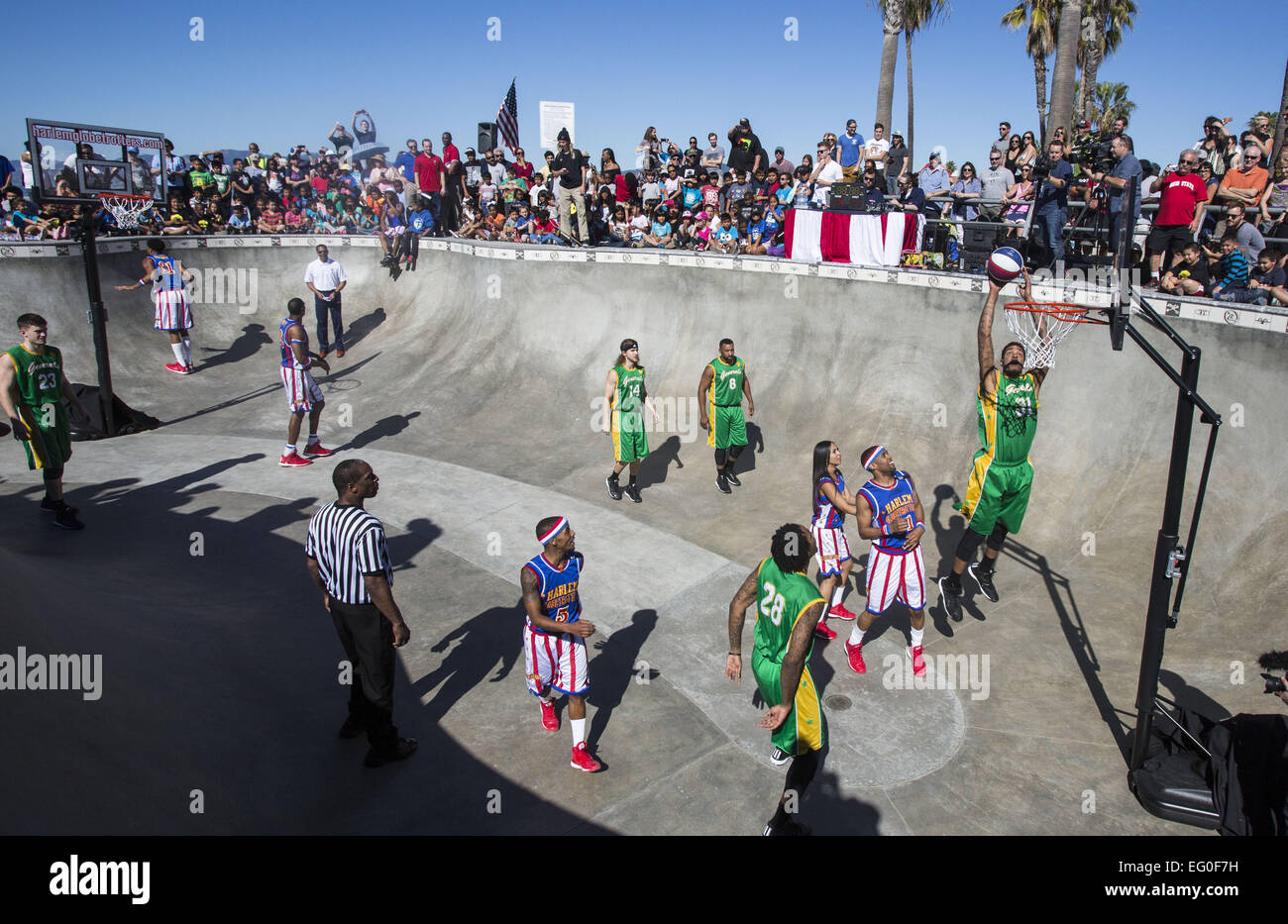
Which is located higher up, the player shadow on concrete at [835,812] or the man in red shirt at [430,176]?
the man in red shirt at [430,176]

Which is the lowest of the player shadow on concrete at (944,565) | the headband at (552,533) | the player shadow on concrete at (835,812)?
the player shadow on concrete at (835,812)

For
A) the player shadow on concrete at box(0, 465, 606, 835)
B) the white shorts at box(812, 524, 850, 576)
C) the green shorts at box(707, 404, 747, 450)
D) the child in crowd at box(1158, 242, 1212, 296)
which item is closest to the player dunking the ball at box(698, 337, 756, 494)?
the green shorts at box(707, 404, 747, 450)

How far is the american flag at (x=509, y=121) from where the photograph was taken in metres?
22.3

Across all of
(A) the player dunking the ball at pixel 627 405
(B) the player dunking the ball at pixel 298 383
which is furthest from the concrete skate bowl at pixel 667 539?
(A) the player dunking the ball at pixel 627 405

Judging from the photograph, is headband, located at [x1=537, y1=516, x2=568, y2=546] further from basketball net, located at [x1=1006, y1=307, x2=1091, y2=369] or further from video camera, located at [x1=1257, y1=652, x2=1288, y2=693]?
basketball net, located at [x1=1006, y1=307, x2=1091, y2=369]

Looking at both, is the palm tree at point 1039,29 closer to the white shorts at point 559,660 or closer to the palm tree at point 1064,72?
A: the palm tree at point 1064,72

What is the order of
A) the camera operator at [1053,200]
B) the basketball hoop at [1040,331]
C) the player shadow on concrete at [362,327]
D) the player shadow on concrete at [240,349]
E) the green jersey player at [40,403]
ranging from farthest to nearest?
the player shadow on concrete at [362,327] → the player shadow on concrete at [240,349] → the camera operator at [1053,200] → the basketball hoop at [1040,331] → the green jersey player at [40,403]

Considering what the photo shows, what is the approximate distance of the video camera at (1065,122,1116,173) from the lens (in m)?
10.6

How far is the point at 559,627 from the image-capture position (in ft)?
16.8

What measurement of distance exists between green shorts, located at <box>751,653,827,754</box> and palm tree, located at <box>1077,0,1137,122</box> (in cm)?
2668

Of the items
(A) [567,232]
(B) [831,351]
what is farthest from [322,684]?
(A) [567,232]

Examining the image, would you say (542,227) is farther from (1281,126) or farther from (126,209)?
(1281,126)

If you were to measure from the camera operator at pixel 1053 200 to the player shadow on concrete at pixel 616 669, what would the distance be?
7758mm
